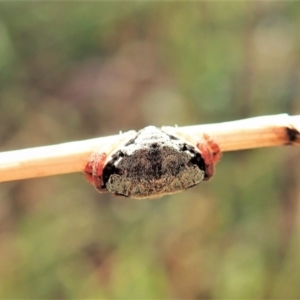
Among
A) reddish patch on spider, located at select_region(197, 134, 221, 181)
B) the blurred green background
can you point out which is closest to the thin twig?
reddish patch on spider, located at select_region(197, 134, 221, 181)

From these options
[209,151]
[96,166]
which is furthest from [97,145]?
[209,151]

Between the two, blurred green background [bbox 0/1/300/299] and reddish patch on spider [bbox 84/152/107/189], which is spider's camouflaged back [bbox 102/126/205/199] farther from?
blurred green background [bbox 0/1/300/299]

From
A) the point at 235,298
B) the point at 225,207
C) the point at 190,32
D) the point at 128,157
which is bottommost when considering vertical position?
the point at 235,298

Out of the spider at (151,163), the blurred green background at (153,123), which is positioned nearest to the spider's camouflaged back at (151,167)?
the spider at (151,163)

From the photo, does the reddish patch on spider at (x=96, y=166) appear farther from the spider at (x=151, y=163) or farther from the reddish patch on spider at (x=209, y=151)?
the reddish patch on spider at (x=209, y=151)

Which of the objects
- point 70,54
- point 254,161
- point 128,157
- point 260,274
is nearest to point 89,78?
point 70,54

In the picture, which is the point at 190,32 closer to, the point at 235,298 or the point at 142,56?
the point at 142,56
